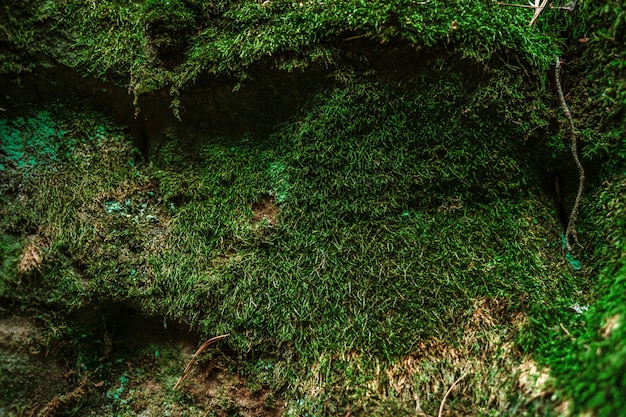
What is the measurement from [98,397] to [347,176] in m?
1.75

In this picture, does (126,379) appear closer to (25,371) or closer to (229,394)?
Result: (25,371)

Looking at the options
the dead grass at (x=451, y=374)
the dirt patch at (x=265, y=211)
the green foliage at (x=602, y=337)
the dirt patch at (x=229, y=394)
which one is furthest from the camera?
the dirt patch at (x=265, y=211)

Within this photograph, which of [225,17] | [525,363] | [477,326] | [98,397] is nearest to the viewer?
[525,363]

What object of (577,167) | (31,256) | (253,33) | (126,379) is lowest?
(126,379)

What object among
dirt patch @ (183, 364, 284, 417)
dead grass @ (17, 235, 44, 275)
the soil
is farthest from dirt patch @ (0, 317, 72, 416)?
dirt patch @ (183, 364, 284, 417)

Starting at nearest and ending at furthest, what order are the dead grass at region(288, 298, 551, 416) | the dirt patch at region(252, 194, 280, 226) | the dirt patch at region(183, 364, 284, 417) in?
1. the dead grass at region(288, 298, 551, 416)
2. the dirt patch at region(183, 364, 284, 417)
3. the dirt patch at region(252, 194, 280, 226)

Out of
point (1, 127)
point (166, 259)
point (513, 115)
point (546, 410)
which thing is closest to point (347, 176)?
point (513, 115)

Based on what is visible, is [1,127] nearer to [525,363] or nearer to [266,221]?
[266,221]

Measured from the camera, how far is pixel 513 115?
193 centimetres

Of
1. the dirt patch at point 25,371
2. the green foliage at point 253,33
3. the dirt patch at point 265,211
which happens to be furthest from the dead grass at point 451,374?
the green foliage at point 253,33

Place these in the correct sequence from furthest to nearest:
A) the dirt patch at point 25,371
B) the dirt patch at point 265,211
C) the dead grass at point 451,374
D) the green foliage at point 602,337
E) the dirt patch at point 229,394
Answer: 1. the dirt patch at point 265,211
2. the dirt patch at point 229,394
3. the dirt patch at point 25,371
4. the dead grass at point 451,374
5. the green foliage at point 602,337

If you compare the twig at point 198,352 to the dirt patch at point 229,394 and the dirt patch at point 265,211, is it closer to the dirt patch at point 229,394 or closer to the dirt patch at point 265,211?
the dirt patch at point 229,394

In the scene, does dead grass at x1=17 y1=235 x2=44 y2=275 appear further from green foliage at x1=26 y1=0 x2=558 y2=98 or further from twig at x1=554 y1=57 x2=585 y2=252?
twig at x1=554 y1=57 x2=585 y2=252

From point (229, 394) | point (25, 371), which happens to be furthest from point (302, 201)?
point (25, 371)
